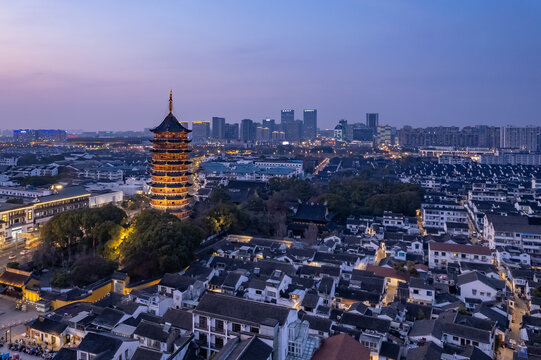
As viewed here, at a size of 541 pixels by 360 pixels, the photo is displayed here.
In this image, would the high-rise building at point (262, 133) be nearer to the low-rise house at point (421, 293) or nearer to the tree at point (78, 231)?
the tree at point (78, 231)

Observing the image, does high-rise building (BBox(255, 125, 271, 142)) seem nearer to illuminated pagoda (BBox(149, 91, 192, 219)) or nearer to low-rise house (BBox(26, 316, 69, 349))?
illuminated pagoda (BBox(149, 91, 192, 219))

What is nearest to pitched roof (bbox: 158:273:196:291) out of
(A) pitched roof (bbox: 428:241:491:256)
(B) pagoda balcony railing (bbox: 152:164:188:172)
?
(B) pagoda balcony railing (bbox: 152:164:188:172)

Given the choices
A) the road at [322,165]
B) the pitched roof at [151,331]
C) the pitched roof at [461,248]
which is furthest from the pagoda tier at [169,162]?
the road at [322,165]

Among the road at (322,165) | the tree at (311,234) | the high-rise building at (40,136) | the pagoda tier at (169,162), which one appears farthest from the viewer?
the high-rise building at (40,136)

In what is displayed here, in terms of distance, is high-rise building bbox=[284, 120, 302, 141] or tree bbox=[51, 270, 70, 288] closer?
tree bbox=[51, 270, 70, 288]

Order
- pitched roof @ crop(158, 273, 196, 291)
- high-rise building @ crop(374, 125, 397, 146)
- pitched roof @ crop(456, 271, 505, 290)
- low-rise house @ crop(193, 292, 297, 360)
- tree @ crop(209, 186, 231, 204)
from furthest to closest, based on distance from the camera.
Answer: high-rise building @ crop(374, 125, 397, 146)
tree @ crop(209, 186, 231, 204)
pitched roof @ crop(456, 271, 505, 290)
pitched roof @ crop(158, 273, 196, 291)
low-rise house @ crop(193, 292, 297, 360)

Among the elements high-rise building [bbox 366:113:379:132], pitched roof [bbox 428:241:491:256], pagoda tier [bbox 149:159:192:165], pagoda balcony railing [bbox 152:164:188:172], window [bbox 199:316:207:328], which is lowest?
pitched roof [bbox 428:241:491:256]

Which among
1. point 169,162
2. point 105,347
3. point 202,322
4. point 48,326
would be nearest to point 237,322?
point 202,322
